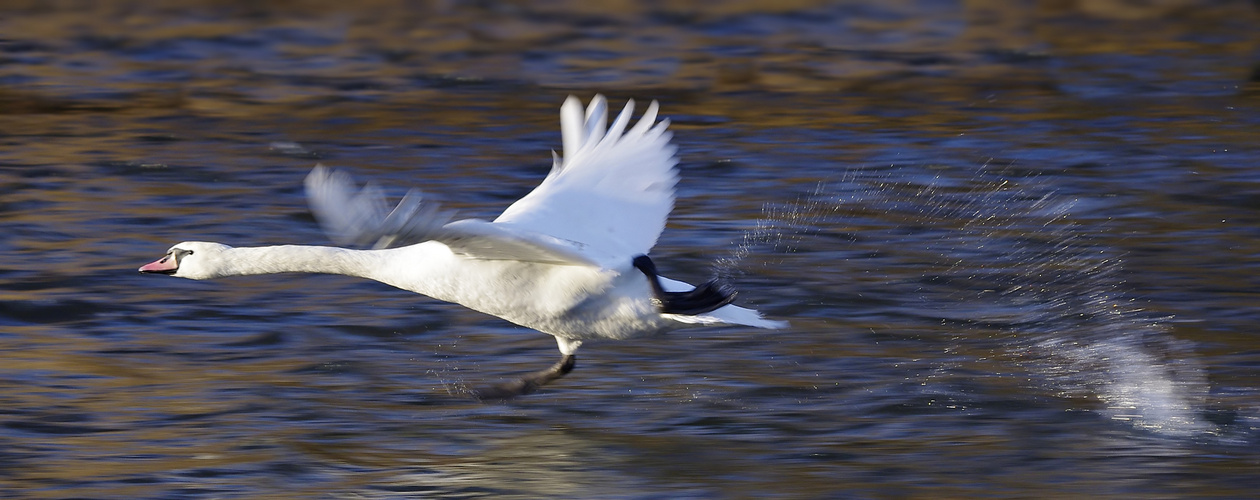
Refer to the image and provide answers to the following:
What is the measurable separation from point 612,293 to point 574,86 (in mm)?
8343

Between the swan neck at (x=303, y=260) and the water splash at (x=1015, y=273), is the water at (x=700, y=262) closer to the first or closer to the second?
the water splash at (x=1015, y=273)

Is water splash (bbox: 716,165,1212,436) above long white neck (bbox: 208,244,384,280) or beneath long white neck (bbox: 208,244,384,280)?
beneath

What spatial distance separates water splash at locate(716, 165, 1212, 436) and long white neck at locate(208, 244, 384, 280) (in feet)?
9.41

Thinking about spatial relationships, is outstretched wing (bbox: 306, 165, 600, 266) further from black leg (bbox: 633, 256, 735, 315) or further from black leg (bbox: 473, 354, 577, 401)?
black leg (bbox: 473, 354, 577, 401)

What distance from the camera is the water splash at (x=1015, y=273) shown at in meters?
7.65

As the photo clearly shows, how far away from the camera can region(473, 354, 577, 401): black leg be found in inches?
291

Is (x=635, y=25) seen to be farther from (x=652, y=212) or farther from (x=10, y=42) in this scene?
(x=652, y=212)

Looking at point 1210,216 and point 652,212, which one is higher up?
point 652,212

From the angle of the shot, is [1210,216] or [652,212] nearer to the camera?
[652,212]

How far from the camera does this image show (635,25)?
1750cm

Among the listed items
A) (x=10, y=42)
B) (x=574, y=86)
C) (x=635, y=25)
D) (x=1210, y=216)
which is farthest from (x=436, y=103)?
(x=1210, y=216)

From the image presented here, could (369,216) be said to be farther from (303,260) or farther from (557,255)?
(303,260)

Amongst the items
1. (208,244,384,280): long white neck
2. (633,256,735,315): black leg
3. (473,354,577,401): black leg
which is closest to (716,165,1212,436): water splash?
(633,256,735,315): black leg

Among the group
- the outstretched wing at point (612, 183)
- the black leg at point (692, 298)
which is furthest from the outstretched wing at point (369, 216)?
the outstretched wing at point (612, 183)
